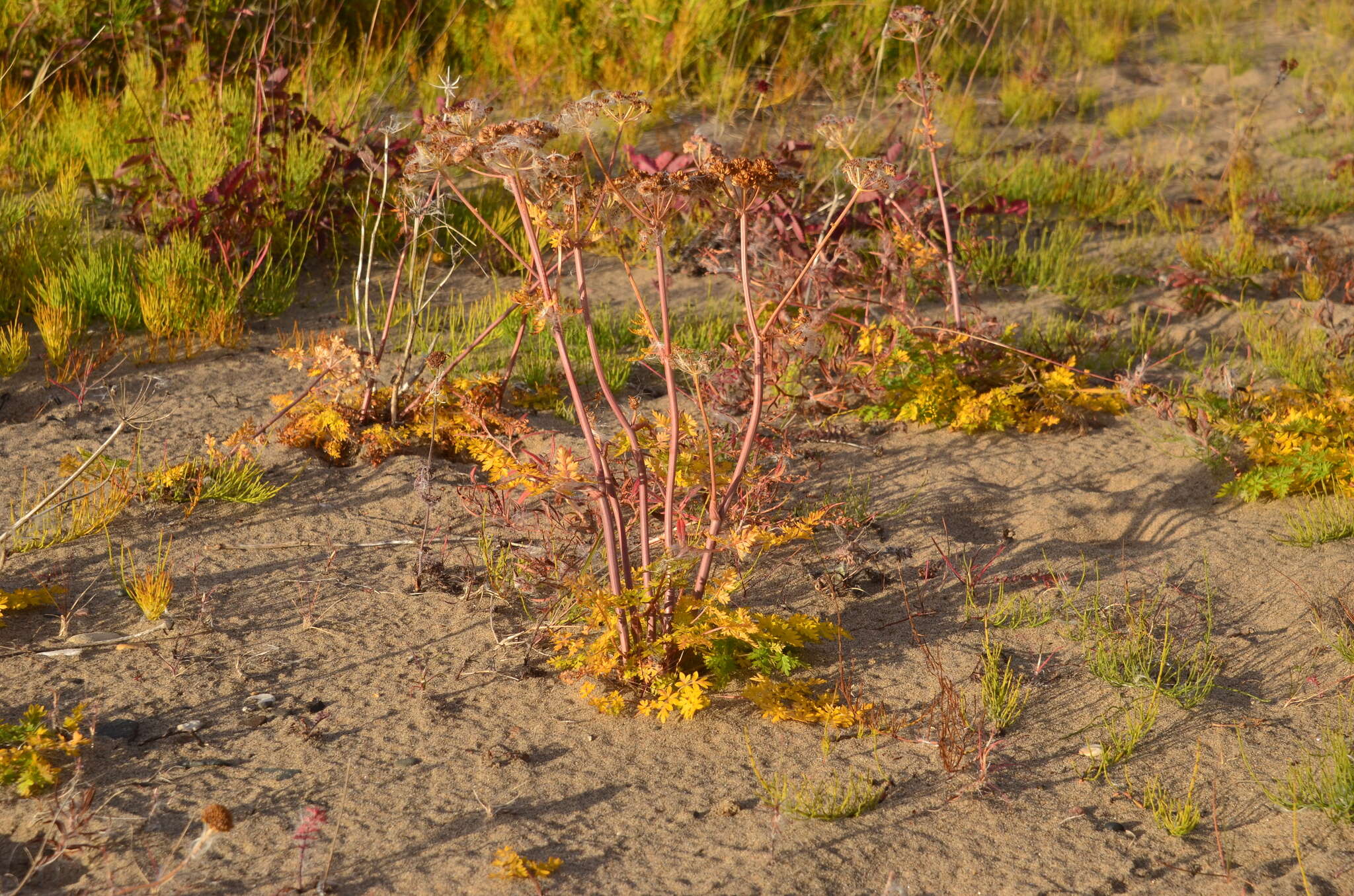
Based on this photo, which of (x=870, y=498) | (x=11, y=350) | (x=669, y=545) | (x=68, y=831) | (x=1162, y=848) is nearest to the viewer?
(x=68, y=831)

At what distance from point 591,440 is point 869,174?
0.76 m

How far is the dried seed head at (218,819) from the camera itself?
218 centimetres

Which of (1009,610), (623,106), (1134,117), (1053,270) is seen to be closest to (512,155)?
(623,106)

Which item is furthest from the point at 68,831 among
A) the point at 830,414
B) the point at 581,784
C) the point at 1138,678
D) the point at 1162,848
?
the point at 830,414

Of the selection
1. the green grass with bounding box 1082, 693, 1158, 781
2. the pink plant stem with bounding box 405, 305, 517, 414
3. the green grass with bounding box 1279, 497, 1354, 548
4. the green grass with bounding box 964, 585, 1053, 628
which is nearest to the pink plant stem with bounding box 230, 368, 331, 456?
the pink plant stem with bounding box 405, 305, 517, 414

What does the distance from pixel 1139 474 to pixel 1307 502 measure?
0.47 m

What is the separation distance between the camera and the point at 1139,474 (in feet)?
12.1

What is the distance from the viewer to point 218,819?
7.16ft

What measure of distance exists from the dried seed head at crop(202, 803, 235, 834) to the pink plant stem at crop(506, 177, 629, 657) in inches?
33.3

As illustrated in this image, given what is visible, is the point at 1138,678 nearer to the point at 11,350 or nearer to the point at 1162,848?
the point at 1162,848

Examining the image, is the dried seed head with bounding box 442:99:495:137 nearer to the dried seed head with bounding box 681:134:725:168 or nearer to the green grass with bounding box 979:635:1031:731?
the dried seed head with bounding box 681:134:725:168

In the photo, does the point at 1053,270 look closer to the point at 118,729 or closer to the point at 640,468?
the point at 640,468

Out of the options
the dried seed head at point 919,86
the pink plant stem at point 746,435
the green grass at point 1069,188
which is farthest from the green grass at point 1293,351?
the pink plant stem at point 746,435

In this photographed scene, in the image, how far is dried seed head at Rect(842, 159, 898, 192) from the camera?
2225 millimetres
